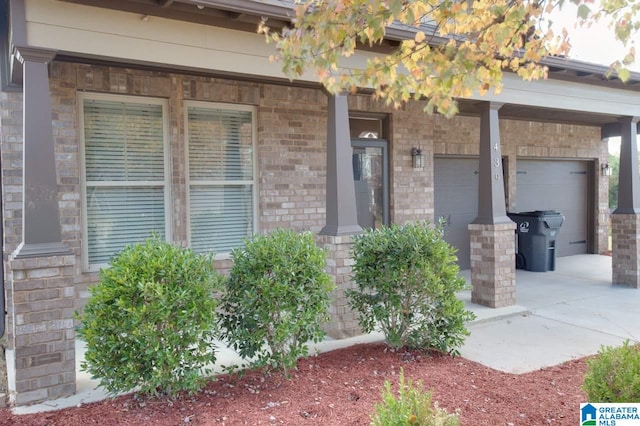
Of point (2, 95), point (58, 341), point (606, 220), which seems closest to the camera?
Result: point (58, 341)

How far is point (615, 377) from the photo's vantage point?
2963 mm

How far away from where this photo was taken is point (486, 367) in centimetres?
458

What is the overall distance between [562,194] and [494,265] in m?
5.96

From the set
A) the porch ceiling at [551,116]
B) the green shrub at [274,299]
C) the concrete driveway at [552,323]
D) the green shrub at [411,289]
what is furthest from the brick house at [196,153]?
the green shrub at [274,299]

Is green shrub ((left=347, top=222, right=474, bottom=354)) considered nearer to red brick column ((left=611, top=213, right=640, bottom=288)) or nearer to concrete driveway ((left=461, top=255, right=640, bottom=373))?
concrete driveway ((left=461, top=255, right=640, bottom=373))

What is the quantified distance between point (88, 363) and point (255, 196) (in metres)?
3.68

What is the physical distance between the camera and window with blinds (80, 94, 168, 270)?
19.1 ft

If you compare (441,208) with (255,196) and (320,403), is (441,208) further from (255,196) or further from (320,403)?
(320,403)

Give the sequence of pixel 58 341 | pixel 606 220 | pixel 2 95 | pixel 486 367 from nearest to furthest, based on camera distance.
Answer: pixel 58 341, pixel 486 367, pixel 2 95, pixel 606 220

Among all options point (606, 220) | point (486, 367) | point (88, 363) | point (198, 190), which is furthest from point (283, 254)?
point (606, 220)

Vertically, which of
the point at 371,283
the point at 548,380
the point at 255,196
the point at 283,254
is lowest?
the point at 548,380

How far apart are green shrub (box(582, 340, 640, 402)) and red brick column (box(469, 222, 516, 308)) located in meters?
3.51

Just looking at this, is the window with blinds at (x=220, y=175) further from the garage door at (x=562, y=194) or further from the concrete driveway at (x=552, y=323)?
the garage door at (x=562, y=194)

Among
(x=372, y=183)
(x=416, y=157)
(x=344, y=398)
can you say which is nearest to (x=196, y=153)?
(x=372, y=183)
